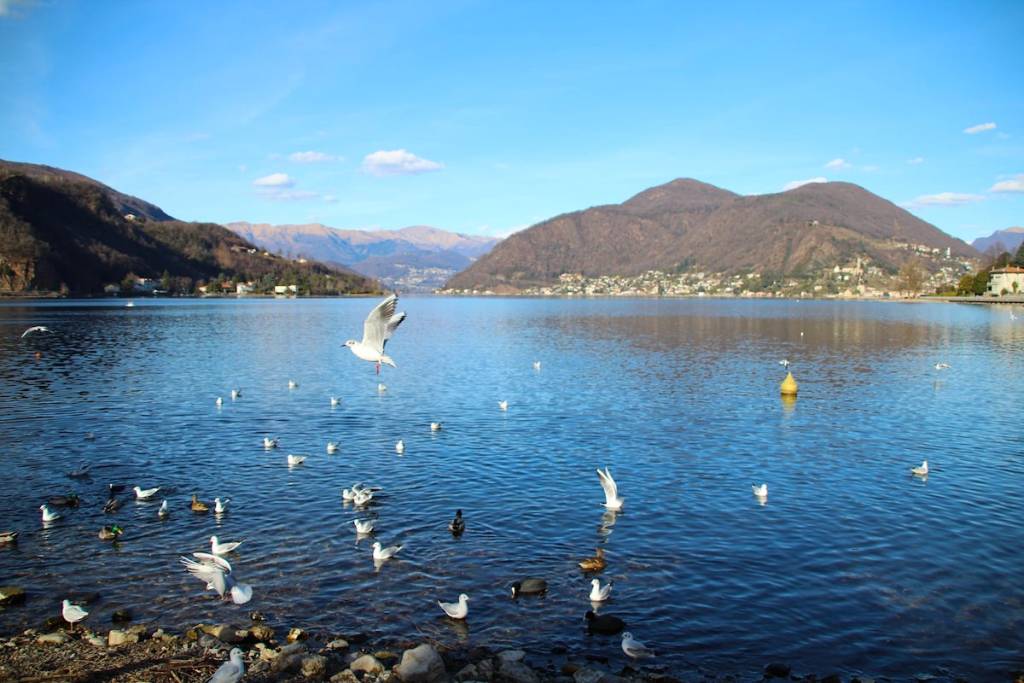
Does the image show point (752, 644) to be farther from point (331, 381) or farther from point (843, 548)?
point (331, 381)

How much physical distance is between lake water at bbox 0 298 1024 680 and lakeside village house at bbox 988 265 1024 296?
6089 inches

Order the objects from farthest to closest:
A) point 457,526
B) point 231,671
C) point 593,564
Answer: point 457,526 → point 593,564 → point 231,671

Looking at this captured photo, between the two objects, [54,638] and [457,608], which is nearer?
[54,638]

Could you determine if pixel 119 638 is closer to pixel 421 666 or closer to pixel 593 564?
pixel 421 666

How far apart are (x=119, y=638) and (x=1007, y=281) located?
20526 centimetres

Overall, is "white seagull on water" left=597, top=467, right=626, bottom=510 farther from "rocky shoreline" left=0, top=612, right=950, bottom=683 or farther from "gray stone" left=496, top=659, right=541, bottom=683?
"gray stone" left=496, top=659, right=541, bottom=683

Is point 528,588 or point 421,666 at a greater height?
point 421,666

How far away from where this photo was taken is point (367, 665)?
420 inches

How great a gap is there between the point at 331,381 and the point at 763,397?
1001 inches

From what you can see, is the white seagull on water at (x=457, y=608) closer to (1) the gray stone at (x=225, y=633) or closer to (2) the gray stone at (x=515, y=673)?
(2) the gray stone at (x=515, y=673)

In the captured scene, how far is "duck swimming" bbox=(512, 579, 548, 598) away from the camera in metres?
13.8

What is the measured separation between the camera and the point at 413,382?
1719 inches

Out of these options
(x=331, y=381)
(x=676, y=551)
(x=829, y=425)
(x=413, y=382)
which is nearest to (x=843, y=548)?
(x=676, y=551)

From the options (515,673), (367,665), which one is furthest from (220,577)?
(515,673)
